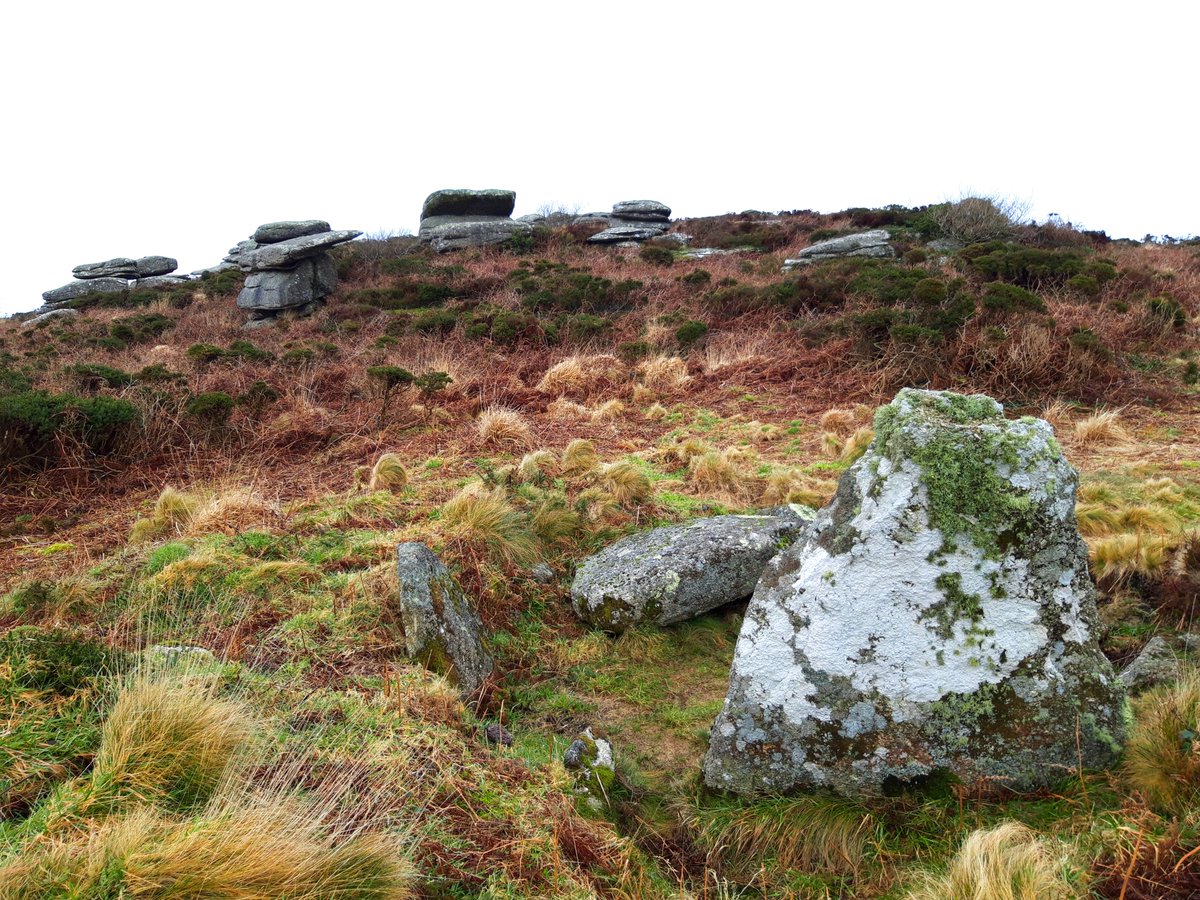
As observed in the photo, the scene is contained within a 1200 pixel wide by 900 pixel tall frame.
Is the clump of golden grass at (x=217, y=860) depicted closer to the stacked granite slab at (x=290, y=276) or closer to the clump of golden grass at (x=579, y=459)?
the clump of golden grass at (x=579, y=459)

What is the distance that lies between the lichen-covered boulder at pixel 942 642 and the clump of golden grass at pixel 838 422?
5.54m

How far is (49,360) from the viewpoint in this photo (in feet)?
48.5

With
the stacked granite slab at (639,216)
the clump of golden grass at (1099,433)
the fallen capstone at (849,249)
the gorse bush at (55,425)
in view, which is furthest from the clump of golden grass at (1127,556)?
the stacked granite slab at (639,216)

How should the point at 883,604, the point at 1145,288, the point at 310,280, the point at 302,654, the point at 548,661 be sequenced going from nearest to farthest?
the point at 883,604, the point at 302,654, the point at 548,661, the point at 1145,288, the point at 310,280

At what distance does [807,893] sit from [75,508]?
700cm

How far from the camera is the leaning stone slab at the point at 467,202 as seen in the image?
27.9 m

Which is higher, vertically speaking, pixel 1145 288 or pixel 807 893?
pixel 1145 288

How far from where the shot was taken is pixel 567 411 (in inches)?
390

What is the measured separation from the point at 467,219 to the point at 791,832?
27.6m

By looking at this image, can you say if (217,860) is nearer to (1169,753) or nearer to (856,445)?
(1169,753)

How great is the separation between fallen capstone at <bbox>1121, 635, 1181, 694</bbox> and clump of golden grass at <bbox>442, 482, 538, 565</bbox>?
11.7 feet

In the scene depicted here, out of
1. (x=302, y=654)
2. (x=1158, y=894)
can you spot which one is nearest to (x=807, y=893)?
(x=1158, y=894)

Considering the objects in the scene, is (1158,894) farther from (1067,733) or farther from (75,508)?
(75,508)

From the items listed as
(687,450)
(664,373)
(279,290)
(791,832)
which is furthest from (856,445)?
(279,290)
